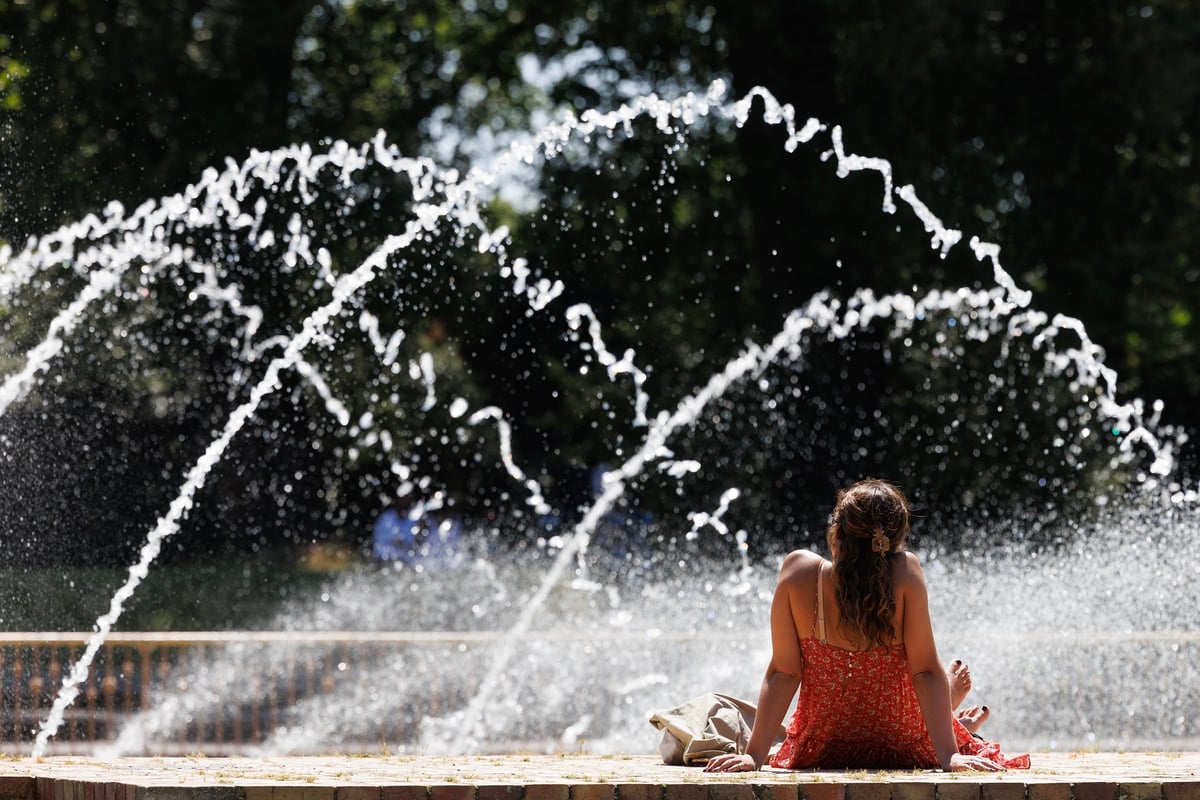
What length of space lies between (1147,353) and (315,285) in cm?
1057

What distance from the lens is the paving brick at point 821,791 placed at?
15.0ft

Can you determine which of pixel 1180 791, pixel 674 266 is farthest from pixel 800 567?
pixel 674 266

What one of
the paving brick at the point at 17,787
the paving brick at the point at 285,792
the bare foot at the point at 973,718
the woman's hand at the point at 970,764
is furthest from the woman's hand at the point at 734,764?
the paving brick at the point at 17,787

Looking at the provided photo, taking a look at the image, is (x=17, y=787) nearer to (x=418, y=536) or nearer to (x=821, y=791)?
(x=821, y=791)

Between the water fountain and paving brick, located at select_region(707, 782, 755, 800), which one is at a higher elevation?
the water fountain

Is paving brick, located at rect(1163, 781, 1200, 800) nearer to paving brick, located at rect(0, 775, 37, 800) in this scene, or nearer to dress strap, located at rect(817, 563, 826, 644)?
dress strap, located at rect(817, 563, 826, 644)

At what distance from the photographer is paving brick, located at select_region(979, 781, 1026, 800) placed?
4551 millimetres

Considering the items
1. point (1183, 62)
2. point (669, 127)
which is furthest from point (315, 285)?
point (1183, 62)

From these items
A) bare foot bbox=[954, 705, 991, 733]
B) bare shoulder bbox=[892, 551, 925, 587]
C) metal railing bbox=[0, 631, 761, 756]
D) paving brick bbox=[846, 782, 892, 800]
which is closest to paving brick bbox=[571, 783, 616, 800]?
paving brick bbox=[846, 782, 892, 800]

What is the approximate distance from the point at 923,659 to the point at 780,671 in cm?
45

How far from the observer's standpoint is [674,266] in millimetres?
21969

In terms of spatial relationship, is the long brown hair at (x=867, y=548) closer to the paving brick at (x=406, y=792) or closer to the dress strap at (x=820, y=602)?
the dress strap at (x=820, y=602)

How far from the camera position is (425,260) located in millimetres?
21047

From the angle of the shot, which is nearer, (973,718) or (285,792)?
(285,792)
